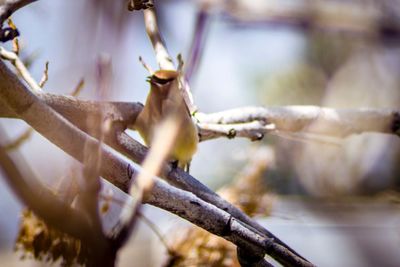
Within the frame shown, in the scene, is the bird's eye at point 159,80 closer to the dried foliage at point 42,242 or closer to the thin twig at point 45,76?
the thin twig at point 45,76

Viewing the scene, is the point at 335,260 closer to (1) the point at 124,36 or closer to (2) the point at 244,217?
(2) the point at 244,217

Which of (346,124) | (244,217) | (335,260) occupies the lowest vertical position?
(335,260)

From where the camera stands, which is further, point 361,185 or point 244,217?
point 361,185

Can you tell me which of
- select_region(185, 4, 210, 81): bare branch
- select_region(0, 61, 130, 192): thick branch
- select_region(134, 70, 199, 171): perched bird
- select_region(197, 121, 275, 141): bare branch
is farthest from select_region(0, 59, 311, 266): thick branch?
select_region(197, 121, 275, 141): bare branch

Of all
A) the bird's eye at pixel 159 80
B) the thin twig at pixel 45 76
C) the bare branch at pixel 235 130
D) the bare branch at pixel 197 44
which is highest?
the bare branch at pixel 197 44

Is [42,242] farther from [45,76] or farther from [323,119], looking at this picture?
[323,119]

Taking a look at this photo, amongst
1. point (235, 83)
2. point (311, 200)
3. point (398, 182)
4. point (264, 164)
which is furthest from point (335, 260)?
point (235, 83)

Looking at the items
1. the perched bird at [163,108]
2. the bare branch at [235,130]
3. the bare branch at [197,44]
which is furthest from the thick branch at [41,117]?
the bare branch at [235,130]

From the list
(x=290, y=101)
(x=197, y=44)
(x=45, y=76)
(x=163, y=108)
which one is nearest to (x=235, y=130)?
(x=163, y=108)

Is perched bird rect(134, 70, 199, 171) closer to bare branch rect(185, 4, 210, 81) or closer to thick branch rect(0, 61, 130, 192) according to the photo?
bare branch rect(185, 4, 210, 81)
